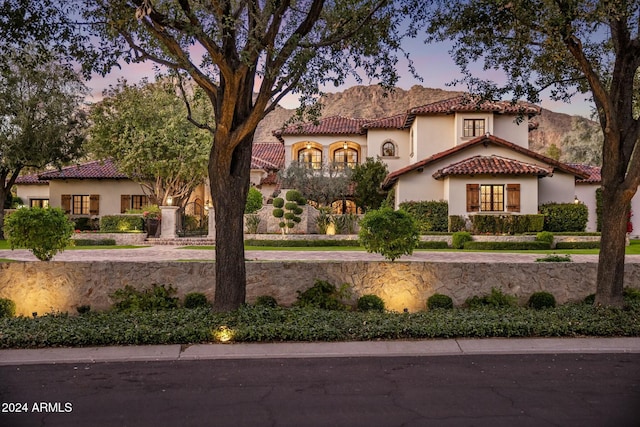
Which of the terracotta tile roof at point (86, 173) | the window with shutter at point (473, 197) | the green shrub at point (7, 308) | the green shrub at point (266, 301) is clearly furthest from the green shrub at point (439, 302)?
the terracotta tile roof at point (86, 173)

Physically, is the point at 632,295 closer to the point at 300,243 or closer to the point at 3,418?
the point at 3,418

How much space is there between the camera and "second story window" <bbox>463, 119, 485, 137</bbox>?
36.3 metres

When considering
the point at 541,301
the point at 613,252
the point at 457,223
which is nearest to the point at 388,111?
the point at 457,223

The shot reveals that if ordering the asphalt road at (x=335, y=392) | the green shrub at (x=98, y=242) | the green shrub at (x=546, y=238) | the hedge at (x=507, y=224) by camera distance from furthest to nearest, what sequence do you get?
1. the hedge at (x=507, y=224)
2. the green shrub at (x=98, y=242)
3. the green shrub at (x=546, y=238)
4. the asphalt road at (x=335, y=392)

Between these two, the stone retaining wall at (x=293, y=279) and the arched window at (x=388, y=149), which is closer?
the stone retaining wall at (x=293, y=279)

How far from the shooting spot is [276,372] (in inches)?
271

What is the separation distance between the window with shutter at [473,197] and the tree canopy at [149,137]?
16808 mm

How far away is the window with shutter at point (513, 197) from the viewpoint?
30422mm

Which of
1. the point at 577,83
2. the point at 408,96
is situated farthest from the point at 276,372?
the point at 408,96

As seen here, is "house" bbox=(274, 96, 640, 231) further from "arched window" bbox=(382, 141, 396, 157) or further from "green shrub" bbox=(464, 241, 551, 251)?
"green shrub" bbox=(464, 241, 551, 251)

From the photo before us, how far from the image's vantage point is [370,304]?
35.8 ft

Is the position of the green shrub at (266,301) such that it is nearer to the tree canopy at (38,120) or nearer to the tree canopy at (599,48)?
the tree canopy at (599,48)

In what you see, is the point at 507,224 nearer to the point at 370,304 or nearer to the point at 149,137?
the point at 370,304

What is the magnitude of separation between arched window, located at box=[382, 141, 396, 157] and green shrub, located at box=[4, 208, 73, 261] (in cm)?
3145
